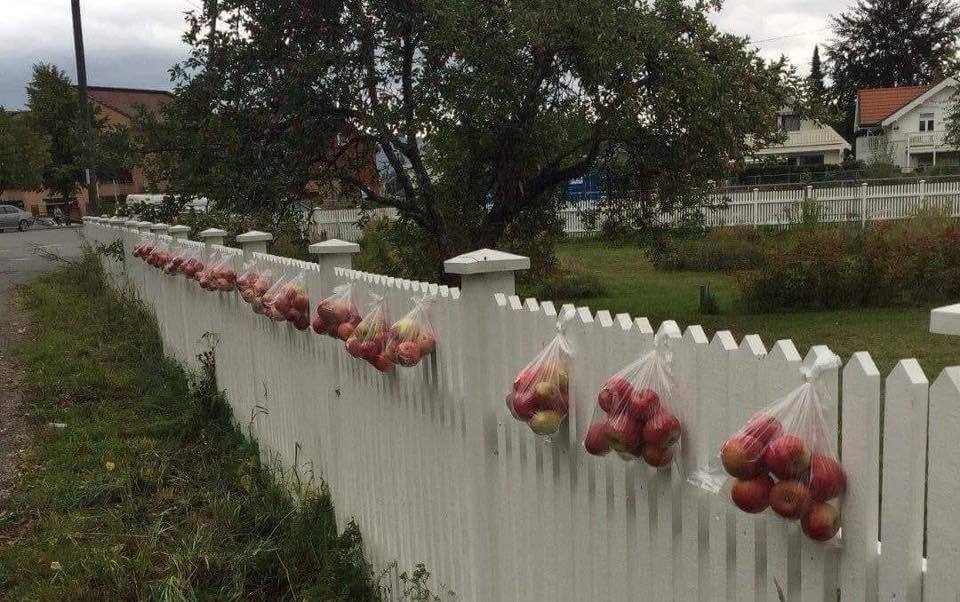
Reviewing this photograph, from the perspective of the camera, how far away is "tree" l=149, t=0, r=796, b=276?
26.5 ft

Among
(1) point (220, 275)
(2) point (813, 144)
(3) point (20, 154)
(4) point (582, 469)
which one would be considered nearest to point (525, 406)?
(4) point (582, 469)

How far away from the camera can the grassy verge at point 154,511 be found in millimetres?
3980

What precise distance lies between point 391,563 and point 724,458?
91.9 inches

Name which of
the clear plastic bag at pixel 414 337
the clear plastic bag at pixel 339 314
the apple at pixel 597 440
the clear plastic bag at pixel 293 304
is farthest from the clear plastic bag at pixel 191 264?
the apple at pixel 597 440

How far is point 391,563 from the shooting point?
3.71m

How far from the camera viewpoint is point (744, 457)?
1.67 metres

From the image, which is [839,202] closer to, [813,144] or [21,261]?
[21,261]

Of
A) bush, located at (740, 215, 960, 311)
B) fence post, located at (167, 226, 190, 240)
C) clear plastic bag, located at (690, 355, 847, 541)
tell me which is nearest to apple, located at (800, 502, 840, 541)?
clear plastic bag, located at (690, 355, 847, 541)

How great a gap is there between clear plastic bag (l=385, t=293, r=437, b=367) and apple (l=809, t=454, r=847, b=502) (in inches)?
66.5

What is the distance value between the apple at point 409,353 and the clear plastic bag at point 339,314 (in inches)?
25.6

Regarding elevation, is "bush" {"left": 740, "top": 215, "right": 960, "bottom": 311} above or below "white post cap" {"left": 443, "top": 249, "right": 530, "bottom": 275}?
below

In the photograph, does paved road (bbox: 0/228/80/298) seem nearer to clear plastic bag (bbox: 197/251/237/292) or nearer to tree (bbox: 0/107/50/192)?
clear plastic bag (bbox: 197/251/237/292)

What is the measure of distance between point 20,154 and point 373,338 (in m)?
53.0

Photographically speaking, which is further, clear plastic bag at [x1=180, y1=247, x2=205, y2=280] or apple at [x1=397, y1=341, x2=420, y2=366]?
clear plastic bag at [x1=180, y1=247, x2=205, y2=280]
